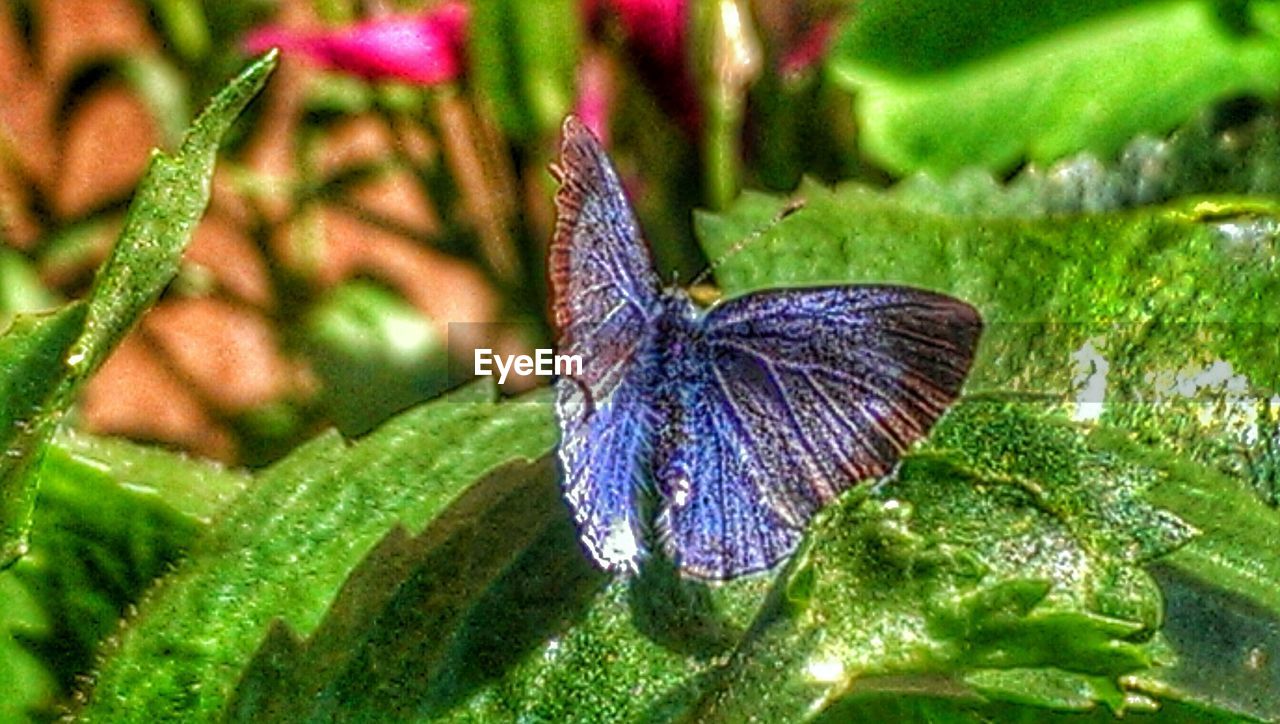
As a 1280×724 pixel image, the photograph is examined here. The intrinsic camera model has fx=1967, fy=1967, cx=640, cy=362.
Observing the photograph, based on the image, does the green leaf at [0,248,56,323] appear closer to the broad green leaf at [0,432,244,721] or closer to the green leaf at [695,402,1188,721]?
the broad green leaf at [0,432,244,721]

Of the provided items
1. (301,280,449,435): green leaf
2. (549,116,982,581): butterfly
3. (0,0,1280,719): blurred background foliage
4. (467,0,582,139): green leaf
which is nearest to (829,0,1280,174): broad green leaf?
(0,0,1280,719): blurred background foliage

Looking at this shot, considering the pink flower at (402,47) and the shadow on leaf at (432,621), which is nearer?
the shadow on leaf at (432,621)

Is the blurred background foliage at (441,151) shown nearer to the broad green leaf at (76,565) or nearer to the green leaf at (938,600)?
the broad green leaf at (76,565)

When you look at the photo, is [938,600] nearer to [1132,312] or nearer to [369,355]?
[1132,312]

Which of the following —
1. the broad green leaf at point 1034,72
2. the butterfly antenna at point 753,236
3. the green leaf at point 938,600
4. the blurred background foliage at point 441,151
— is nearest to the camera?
the green leaf at point 938,600

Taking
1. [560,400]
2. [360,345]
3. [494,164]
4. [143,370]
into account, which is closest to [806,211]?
[560,400]
